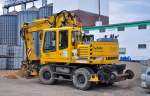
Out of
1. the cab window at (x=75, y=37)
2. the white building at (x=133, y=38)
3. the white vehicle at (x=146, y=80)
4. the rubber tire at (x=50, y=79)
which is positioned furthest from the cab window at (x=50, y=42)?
the white building at (x=133, y=38)

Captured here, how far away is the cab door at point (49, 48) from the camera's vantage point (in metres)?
18.2

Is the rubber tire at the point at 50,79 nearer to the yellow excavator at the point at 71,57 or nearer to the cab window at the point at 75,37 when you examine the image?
the yellow excavator at the point at 71,57

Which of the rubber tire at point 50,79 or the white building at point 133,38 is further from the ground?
the white building at point 133,38

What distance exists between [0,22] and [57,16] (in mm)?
23778

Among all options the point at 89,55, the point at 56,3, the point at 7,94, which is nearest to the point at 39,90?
the point at 7,94

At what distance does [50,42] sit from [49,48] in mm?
335

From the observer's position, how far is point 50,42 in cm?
1855

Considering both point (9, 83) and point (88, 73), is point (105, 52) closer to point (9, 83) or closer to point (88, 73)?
point (88, 73)

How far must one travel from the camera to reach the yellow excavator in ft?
54.5

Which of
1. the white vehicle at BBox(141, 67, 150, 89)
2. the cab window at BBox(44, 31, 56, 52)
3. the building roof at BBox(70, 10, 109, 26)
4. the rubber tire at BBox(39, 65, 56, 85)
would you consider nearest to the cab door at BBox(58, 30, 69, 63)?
the cab window at BBox(44, 31, 56, 52)

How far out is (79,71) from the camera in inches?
666

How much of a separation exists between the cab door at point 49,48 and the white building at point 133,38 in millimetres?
23286

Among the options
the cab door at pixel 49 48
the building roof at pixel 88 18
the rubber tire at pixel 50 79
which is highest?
the building roof at pixel 88 18

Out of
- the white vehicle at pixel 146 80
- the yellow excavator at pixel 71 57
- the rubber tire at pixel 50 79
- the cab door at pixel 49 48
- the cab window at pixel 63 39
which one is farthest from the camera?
the rubber tire at pixel 50 79
